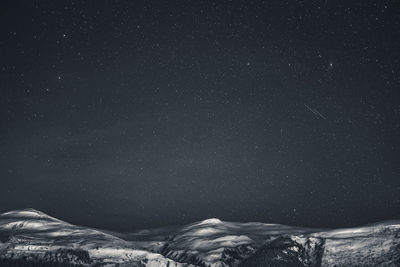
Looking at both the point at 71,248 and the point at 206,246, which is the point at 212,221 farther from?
Answer: the point at 71,248

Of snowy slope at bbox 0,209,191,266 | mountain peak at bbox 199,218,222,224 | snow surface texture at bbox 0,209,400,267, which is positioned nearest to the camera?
snow surface texture at bbox 0,209,400,267

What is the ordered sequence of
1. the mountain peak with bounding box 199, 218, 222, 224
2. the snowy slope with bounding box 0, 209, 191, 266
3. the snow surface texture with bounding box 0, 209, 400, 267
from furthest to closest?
the mountain peak with bounding box 199, 218, 222, 224
the snowy slope with bounding box 0, 209, 191, 266
the snow surface texture with bounding box 0, 209, 400, 267

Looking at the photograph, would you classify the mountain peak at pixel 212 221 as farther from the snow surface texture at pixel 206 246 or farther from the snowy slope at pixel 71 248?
the snowy slope at pixel 71 248

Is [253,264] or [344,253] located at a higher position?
[344,253]

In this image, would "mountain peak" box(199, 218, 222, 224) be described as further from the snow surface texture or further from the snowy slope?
the snowy slope

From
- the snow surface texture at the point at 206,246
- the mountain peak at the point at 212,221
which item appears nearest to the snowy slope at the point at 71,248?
the snow surface texture at the point at 206,246

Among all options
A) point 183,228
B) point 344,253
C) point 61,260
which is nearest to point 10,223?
point 61,260

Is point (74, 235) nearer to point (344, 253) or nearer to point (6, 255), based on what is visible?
point (6, 255)

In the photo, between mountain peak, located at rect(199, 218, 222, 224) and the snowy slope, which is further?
mountain peak, located at rect(199, 218, 222, 224)

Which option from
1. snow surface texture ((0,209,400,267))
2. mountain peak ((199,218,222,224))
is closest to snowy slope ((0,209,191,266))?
snow surface texture ((0,209,400,267))
